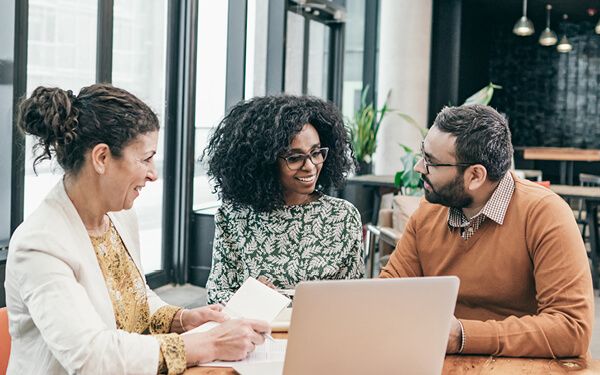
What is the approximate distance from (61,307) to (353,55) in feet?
26.2

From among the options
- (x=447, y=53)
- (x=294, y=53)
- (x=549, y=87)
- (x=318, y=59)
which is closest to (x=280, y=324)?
(x=294, y=53)

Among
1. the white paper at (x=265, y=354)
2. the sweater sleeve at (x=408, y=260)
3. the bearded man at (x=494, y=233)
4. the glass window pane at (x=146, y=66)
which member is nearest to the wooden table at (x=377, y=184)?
the glass window pane at (x=146, y=66)

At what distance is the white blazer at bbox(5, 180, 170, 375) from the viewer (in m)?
1.51

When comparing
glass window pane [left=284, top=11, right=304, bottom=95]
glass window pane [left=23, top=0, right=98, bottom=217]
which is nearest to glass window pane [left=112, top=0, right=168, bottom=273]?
glass window pane [left=23, top=0, right=98, bottom=217]

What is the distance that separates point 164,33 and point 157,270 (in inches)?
66.2

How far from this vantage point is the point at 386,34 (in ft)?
29.8

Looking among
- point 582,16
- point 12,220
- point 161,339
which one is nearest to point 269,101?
point 161,339

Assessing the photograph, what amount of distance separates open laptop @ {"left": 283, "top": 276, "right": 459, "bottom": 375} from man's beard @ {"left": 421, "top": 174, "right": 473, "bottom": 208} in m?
0.67

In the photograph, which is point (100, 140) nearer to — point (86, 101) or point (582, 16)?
point (86, 101)

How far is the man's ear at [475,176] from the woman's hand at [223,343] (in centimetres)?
75

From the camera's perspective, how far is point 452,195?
84.0 inches

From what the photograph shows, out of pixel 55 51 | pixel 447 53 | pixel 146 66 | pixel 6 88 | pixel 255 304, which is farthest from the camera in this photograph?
pixel 447 53

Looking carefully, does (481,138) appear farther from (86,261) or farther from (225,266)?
(86,261)

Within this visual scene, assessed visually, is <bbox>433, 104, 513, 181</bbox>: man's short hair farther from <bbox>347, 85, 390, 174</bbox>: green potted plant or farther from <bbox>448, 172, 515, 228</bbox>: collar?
<bbox>347, 85, 390, 174</bbox>: green potted plant
